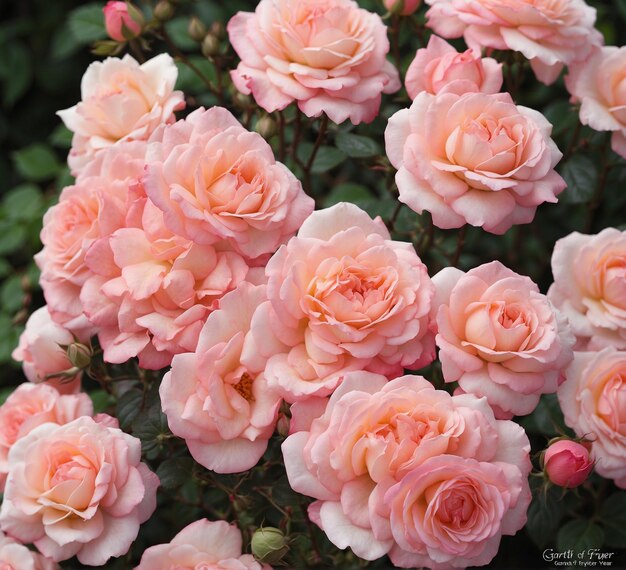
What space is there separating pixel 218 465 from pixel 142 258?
0.83 ft

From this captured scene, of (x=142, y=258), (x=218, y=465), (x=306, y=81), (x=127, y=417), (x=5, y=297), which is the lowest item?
(x=5, y=297)

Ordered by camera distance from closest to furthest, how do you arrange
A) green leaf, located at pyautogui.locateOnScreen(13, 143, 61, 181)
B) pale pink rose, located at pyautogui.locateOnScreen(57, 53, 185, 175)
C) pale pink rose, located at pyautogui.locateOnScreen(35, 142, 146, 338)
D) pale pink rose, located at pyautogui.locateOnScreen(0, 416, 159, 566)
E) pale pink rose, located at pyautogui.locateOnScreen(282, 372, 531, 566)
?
pale pink rose, located at pyautogui.locateOnScreen(282, 372, 531, 566), pale pink rose, located at pyautogui.locateOnScreen(0, 416, 159, 566), pale pink rose, located at pyautogui.locateOnScreen(35, 142, 146, 338), pale pink rose, located at pyautogui.locateOnScreen(57, 53, 185, 175), green leaf, located at pyautogui.locateOnScreen(13, 143, 61, 181)

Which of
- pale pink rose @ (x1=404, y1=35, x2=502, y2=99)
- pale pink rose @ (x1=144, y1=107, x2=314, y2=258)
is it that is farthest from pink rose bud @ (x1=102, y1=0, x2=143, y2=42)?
pale pink rose @ (x1=404, y1=35, x2=502, y2=99)

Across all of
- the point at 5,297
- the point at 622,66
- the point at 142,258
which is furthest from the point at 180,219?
the point at 5,297

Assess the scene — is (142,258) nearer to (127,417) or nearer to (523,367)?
(127,417)

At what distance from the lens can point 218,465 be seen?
91cm

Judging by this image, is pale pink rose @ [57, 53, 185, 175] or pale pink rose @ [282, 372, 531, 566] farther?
pale pink rose @ [57, 53, 185, 175]

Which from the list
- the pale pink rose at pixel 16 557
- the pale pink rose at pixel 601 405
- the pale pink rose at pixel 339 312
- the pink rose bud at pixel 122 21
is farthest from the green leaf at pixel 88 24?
the pale pink rose at pixel 601 405

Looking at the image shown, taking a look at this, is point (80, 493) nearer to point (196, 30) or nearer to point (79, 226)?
point (79, 226)

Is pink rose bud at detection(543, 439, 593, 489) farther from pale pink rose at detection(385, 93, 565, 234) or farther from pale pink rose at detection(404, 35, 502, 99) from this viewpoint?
pale pink rose at detection(404, 35, 502, 99)

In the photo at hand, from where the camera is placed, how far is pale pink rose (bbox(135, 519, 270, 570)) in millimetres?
937

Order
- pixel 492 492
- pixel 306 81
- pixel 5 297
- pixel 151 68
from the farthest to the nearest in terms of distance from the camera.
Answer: pixel 5 297, pixel 151 68, pixel 306 81, pixel 492 492

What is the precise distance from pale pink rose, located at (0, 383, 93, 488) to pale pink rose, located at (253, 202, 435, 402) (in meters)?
0.30

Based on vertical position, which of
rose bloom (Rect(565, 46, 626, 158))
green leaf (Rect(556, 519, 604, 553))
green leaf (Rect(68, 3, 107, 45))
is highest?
rose bloom (Rect(565, 46, 626, 158))
